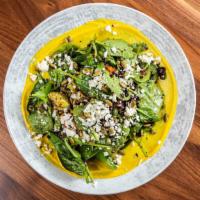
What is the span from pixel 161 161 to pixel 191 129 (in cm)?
15

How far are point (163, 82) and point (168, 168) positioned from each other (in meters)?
Answer: 0.28

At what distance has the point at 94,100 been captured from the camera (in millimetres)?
1043

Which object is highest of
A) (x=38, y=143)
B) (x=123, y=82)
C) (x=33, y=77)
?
(x=123, y=82)

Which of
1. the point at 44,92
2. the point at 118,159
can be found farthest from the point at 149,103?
the point at 44,92

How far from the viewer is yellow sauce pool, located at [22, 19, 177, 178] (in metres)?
1.11

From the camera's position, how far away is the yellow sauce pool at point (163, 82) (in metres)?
1.11

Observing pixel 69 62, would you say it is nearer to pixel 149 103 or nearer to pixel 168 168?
pixel 149 103

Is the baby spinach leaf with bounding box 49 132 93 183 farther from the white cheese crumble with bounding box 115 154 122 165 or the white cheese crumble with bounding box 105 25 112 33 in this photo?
the white cheese crumble with bounding box 105 25 112 33

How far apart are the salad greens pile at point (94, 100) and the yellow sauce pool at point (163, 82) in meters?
0.02

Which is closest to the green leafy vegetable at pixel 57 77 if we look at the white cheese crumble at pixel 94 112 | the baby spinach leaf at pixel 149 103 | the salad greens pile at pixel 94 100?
the salad greens pile at pixel 94 100

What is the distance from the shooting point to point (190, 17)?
1.20 meters

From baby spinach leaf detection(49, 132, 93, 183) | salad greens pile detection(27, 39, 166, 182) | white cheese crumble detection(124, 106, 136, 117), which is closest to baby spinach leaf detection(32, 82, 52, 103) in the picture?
salad greens pile detection(27, 39, 166, 182)

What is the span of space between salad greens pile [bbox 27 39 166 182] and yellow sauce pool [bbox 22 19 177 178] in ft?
0.07

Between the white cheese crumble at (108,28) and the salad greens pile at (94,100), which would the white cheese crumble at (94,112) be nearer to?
the salad greens pile at (94,100)
